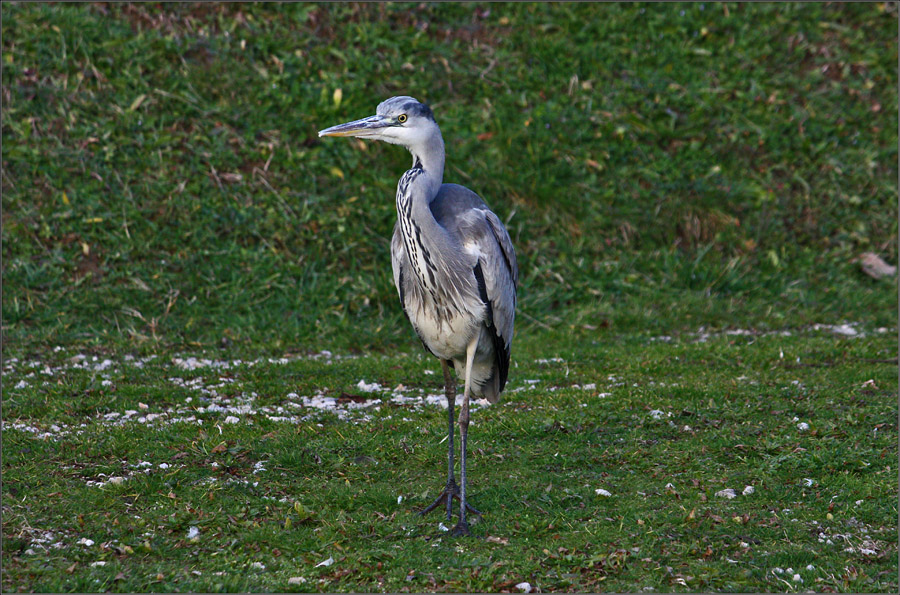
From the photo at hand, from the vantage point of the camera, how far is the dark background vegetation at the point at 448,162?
1205 cm

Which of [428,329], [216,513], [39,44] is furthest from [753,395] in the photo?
[39,44]

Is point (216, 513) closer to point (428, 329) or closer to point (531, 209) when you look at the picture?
point (428, 329)

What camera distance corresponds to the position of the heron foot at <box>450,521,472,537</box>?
614 cm

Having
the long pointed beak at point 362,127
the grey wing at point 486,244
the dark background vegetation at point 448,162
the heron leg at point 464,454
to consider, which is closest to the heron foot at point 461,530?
the heron leg at point 464,454

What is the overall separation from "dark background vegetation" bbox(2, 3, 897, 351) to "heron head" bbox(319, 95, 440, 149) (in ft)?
16.4

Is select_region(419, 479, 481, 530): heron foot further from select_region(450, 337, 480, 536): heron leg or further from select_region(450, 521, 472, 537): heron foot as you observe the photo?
select_region(450, 521, 472, 537): heron foot

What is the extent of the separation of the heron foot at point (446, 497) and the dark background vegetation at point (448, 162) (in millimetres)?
4969

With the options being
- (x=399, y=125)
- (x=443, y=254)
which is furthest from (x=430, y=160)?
(x=443, y=254)

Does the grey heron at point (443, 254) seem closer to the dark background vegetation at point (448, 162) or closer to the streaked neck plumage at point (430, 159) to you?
the streaked neck plumage at point (430, 159)

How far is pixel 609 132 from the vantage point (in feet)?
48.4

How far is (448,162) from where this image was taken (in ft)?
46.1

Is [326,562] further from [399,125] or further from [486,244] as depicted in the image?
[399,125]

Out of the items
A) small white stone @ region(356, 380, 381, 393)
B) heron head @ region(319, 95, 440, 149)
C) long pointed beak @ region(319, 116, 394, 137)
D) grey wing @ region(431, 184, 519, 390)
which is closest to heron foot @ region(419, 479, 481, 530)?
grey wing @ region(431, 184, 519, 390)

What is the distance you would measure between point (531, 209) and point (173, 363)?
6.21m
